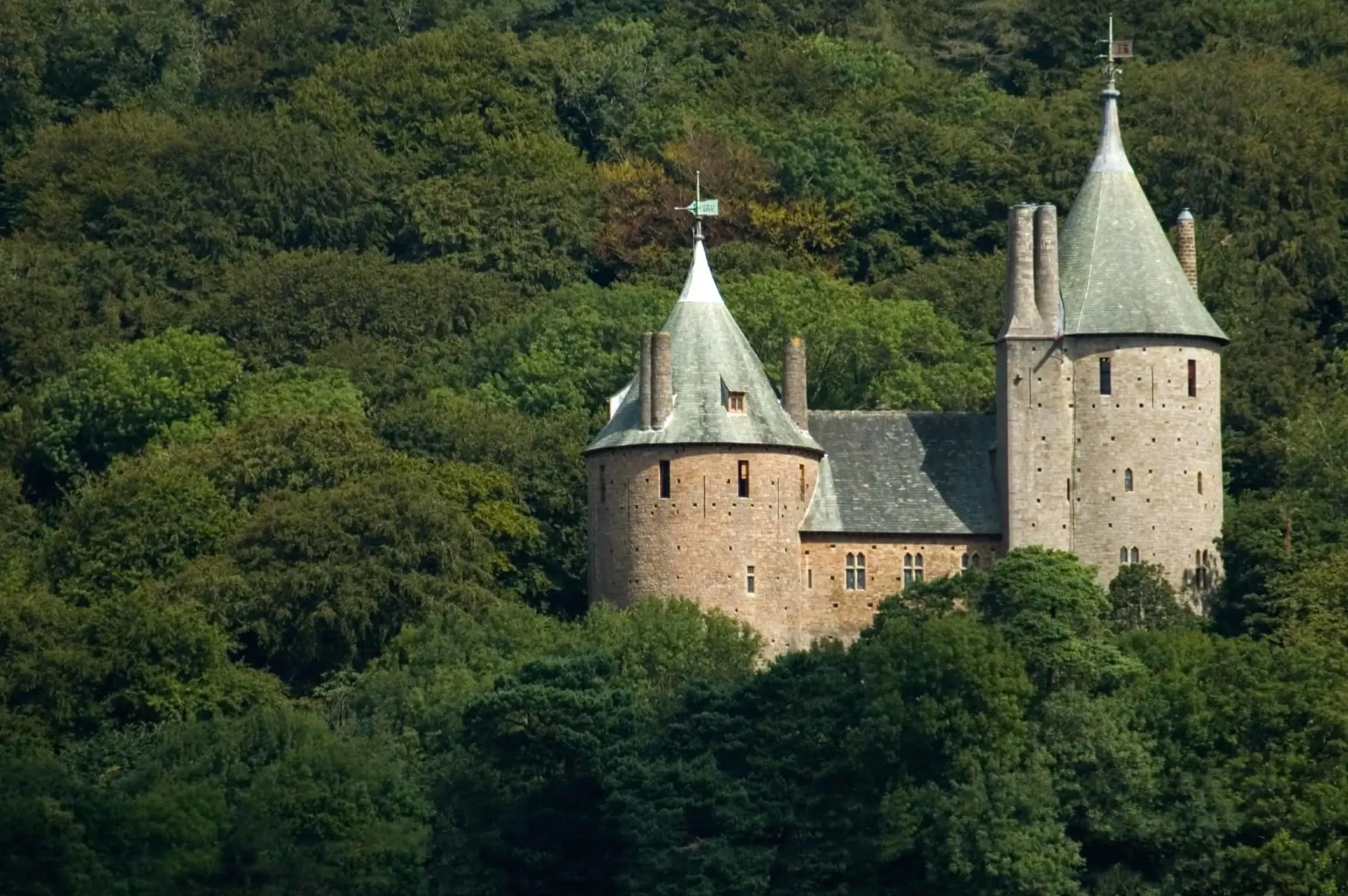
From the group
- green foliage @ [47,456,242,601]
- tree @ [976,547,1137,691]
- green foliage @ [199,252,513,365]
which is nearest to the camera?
tree @ [976,547,1137,691]

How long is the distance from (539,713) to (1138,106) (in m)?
43.1

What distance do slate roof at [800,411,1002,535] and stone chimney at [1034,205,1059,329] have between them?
→ 326 cm

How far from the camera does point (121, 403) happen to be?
4195 inches

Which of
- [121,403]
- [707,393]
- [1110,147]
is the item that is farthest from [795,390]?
[121,403]

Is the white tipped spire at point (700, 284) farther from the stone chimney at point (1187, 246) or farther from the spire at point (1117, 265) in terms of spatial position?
the stone chimney at point (1187, 246)

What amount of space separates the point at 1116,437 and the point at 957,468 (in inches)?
164

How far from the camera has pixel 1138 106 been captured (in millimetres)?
118250

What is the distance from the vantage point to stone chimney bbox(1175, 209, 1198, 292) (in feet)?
304

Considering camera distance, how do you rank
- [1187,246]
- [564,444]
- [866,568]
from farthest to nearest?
1. [564,444]
2. [1187,246]
3. [866,568]

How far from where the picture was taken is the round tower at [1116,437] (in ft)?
289

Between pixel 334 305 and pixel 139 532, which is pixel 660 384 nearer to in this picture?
pixel 139 532

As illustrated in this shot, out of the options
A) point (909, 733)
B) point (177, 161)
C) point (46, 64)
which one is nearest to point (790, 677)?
point (909, 733)

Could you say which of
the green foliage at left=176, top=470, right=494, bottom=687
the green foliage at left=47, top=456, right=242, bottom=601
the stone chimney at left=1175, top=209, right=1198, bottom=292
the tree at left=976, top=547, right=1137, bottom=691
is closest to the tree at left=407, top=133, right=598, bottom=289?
the green foliage at left=47, top=456, right=242, bottom=601

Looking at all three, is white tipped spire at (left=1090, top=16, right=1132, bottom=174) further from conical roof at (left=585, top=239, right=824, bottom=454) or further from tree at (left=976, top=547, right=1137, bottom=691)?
tree at (left=976, top=547, right=1137, bottom=691)
